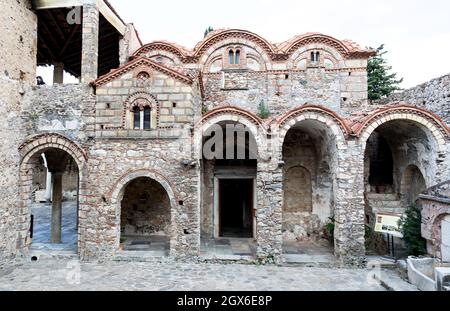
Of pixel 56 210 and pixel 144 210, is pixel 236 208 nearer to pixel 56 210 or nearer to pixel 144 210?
pixel 144 210

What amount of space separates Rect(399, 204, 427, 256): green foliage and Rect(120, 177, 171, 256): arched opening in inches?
333

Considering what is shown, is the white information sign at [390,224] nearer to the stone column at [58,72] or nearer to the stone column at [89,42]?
the stone column at [89,42]

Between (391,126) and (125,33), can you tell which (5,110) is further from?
(391,126)

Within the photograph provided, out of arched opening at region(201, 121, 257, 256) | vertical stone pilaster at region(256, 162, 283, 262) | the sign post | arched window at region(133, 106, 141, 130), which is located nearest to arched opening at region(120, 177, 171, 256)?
arched opening at region(201, 121, 257, 256)

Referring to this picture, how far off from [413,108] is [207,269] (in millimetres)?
8110

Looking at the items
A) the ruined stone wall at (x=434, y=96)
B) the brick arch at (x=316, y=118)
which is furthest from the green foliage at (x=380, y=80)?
the brick arch at (x=316, y=118)

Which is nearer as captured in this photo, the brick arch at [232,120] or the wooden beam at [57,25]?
the brick arch at [232,120]

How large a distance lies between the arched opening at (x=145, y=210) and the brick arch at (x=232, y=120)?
3580 millimetres

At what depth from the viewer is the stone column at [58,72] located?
43.7 feet

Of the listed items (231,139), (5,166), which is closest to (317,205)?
(231,139)

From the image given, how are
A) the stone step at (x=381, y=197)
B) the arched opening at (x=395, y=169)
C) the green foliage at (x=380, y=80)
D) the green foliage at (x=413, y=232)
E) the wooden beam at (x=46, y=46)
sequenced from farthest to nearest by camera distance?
1. the green foliage at (x=380, y=80)
2. the wooden beam at (x=46, y=46)
3. the stone step at (x=381, y=197)
4. the arched opening at (x=395, y=169)
5. the green foliage at (x=413, y=232)

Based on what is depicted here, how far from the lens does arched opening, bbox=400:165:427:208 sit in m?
10.6

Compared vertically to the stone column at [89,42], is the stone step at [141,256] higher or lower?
lower

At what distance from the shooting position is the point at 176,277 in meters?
7.99
